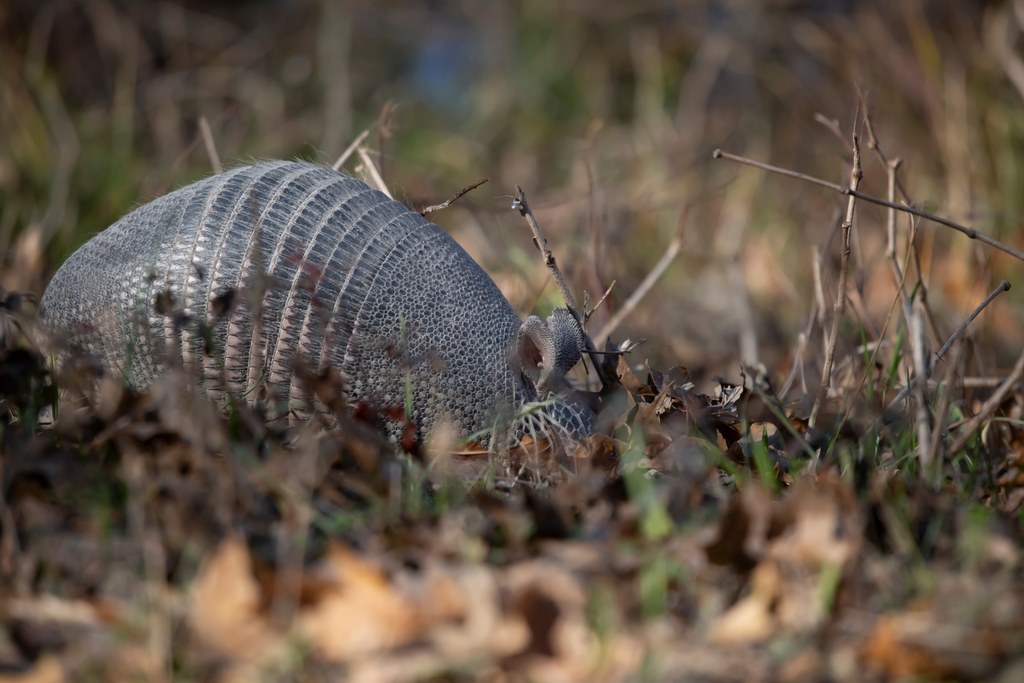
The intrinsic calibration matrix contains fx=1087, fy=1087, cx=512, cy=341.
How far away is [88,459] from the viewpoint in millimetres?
2258

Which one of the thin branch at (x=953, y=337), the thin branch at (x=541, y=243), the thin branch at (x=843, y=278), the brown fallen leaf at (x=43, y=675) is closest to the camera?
the brown fallen leaf at (x=43, y=675)

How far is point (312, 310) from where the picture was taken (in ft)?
8.92

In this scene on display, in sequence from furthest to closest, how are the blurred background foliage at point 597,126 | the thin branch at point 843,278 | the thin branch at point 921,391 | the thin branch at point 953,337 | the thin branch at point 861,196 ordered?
the blurred background foliage at point 597,126 < the thin branch at point 843,278 < the thin branch at point 953,337 < the thin branch at point 861,196 < the thin branch at point 921,391

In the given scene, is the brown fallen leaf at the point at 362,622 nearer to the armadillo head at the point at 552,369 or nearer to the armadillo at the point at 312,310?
the armadillo at the point at 312,310

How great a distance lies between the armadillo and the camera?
8.86 feet

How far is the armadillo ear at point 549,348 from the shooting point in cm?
282

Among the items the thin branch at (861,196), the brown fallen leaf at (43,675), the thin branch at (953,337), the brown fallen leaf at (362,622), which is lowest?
the brown fallen leaf at (43,675)

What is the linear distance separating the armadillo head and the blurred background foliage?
480 millimetres

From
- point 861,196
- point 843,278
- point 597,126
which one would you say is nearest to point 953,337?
point 843,278

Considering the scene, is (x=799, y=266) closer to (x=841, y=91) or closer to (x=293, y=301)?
(x=841, y=91)

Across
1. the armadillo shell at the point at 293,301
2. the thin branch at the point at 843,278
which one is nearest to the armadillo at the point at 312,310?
the armadillo shell at the point at 293,301

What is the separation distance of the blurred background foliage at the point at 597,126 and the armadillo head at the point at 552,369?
480mm

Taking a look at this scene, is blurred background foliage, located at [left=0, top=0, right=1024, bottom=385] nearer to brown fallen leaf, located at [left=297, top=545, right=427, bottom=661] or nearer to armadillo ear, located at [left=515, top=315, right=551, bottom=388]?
armadillo ear, located at [left=515, top=315, right=551, bottom=388]

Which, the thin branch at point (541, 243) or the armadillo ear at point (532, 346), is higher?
the thin branch at point (541, 243)
